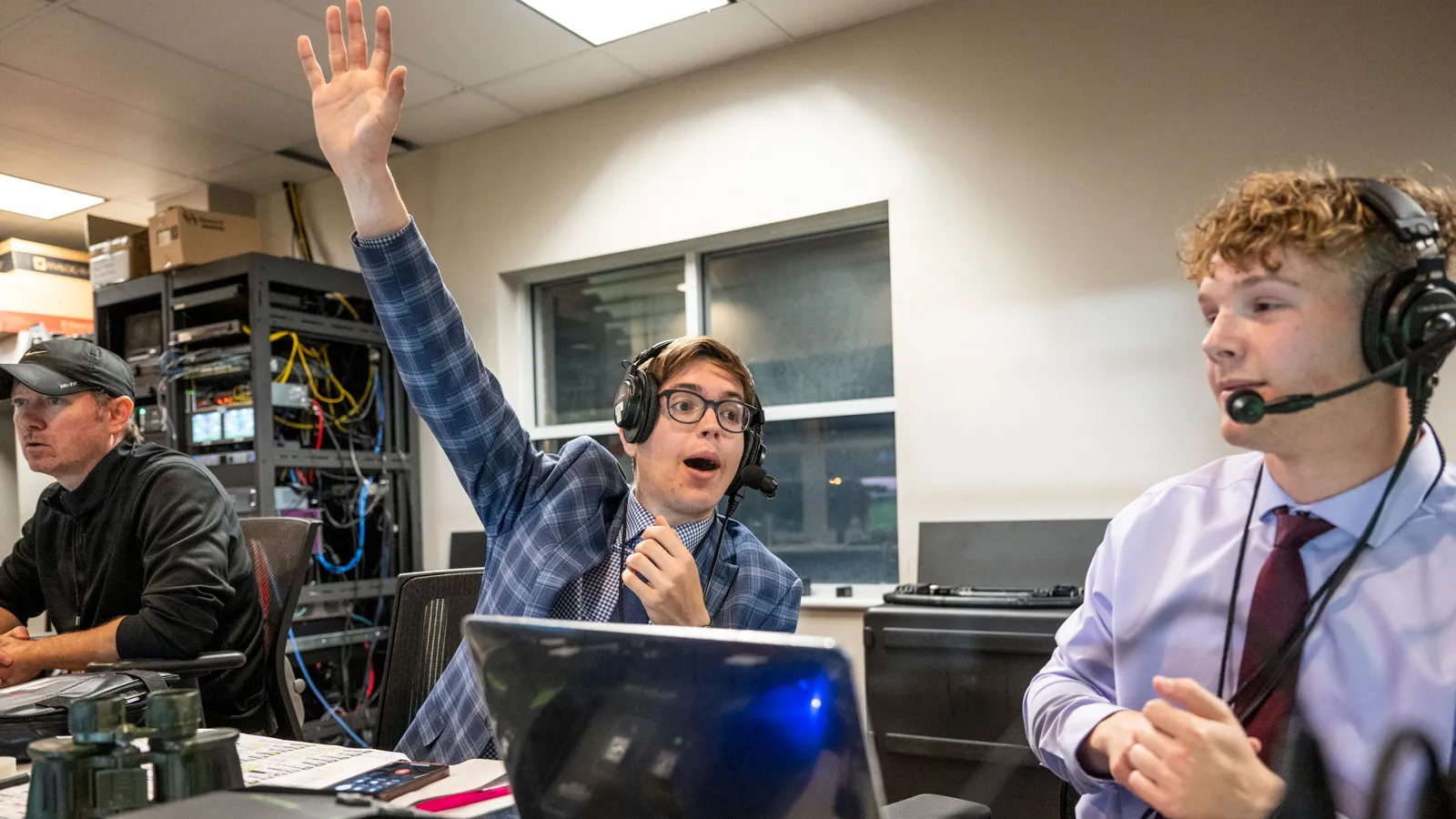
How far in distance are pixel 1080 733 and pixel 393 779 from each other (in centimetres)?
71

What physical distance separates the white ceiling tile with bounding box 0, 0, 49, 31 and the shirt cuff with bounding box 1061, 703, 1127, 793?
3.36 m

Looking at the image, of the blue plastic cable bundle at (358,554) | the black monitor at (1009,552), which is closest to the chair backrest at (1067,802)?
the black monitor at (1009,552)

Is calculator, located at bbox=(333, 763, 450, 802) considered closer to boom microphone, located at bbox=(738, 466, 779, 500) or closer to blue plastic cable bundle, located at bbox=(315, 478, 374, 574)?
boom microphone, located at bbox=(738, 466, 779, 500)

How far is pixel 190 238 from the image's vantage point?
3834mm

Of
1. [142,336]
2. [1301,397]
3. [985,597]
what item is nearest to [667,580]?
[1301,397]

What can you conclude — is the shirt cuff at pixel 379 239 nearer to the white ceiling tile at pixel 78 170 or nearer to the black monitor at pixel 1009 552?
the black monitor at pixel 1009 552

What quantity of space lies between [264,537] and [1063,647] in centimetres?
180

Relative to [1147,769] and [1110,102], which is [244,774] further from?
[1110,102]

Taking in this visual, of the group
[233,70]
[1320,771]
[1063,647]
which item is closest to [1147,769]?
[1320,771]

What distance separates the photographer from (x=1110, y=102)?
2.82 m

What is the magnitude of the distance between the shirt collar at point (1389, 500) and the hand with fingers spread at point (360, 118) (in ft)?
3.72

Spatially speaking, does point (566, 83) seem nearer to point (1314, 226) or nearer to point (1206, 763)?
point (1314, 226)

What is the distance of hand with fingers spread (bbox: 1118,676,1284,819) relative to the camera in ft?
2.41

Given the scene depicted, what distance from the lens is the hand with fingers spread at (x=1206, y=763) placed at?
0.73 m
